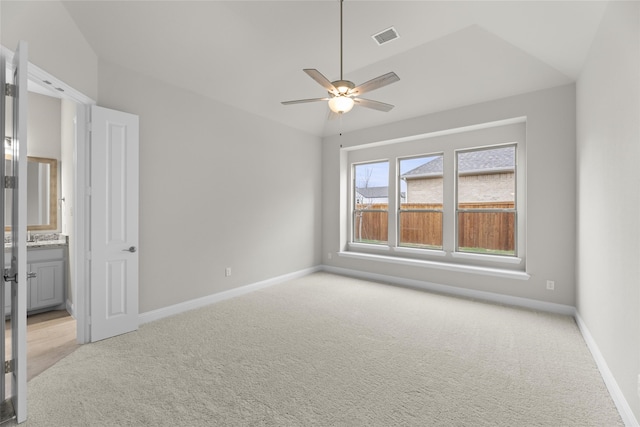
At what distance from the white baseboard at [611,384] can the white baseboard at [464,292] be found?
723 millimetres

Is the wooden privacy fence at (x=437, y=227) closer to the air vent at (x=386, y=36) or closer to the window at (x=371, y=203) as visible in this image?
the window at (x=371, y=203)

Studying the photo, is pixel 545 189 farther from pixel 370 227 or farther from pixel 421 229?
pixel 370 227

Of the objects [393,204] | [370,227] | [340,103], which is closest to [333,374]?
[340,103]

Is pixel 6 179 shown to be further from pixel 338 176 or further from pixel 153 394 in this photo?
pixel 338 176

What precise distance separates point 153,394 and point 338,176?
4802 millimetres

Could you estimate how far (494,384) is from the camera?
2.21m

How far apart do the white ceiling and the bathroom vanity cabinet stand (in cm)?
268

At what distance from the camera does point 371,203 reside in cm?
603

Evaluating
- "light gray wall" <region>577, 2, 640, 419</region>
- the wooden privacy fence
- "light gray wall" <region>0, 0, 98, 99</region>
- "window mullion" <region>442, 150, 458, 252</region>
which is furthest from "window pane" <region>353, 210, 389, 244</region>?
"light gray wall" <region>0, 0, 98, 99</region>

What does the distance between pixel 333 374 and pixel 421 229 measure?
3620 mm

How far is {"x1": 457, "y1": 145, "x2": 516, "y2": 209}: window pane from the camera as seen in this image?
173 inches

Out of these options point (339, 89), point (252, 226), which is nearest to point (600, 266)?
point (339, 89)

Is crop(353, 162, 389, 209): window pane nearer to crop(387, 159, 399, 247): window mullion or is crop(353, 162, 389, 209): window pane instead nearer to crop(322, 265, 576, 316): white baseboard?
crop(387, 159, 399, 247): window mullion

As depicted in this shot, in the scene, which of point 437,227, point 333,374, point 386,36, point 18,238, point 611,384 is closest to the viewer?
point 18,238
